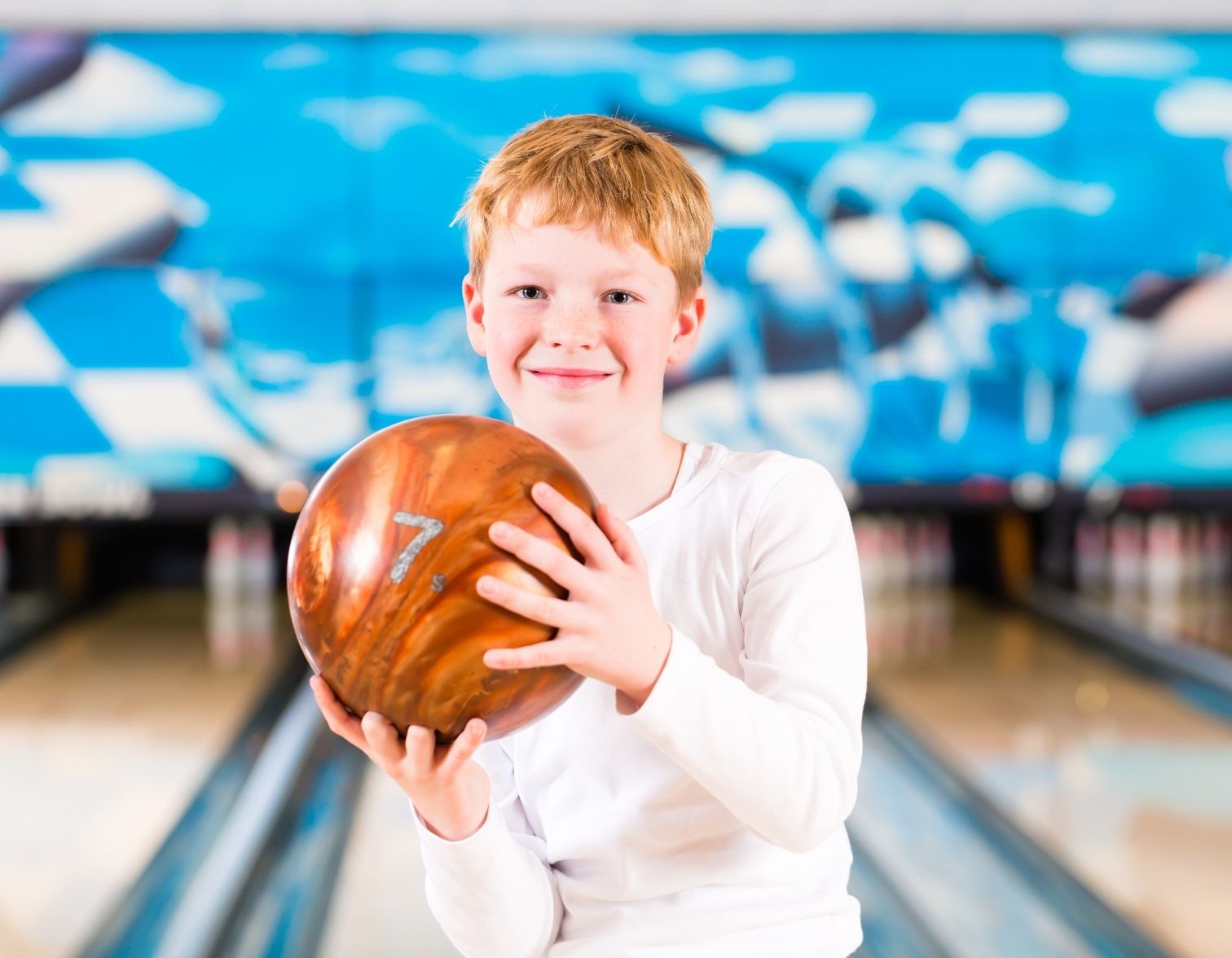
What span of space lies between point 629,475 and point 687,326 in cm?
14

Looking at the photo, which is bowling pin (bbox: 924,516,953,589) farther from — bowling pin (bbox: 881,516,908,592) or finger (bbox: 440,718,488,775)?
finger (bbox: 440,718,488,775)

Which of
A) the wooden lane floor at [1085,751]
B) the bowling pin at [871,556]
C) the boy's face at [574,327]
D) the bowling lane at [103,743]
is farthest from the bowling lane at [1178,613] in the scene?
the boy's face at [574,327]

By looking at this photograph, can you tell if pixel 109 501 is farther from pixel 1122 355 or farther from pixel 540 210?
pixel 540 210

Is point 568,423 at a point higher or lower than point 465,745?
higher

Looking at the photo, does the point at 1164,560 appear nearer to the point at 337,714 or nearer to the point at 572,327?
the point at 572,327

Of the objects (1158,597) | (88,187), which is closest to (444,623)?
(88,187)

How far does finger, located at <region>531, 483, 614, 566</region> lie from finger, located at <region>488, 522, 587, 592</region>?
20 millimetres

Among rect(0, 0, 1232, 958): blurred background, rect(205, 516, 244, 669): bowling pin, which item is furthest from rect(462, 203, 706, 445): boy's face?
rect(205, 516, 244, 669): bowling pin

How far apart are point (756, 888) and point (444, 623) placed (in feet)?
1.17

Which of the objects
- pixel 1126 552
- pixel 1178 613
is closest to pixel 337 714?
pixel 1178 613

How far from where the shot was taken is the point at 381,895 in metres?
2.60

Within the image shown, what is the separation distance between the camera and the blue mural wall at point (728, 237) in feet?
15.0

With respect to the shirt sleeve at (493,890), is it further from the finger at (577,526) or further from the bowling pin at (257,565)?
the bowling pin at (257,565)

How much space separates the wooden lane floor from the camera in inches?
101
